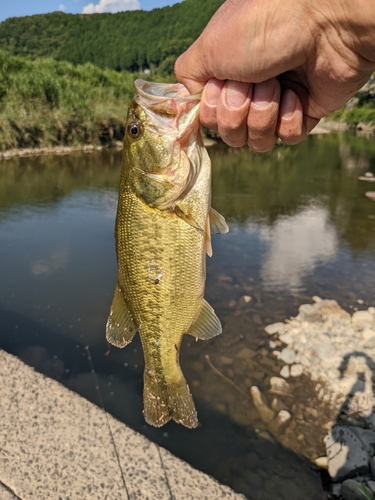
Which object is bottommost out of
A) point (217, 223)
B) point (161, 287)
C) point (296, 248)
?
point (296, 248)

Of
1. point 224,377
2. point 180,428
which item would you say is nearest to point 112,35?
point 224,377

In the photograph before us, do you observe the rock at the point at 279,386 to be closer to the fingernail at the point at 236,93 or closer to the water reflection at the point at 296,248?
the water reflection at the point at 296,248

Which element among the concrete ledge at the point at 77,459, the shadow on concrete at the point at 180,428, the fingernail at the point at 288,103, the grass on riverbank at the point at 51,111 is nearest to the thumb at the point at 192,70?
the fingernail at the point at 288,103

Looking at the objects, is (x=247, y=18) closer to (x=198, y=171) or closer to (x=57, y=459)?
(x=198, y=171)

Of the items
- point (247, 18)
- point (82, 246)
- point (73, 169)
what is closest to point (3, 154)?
point (73, 169)

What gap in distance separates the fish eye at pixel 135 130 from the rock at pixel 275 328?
4.48 m

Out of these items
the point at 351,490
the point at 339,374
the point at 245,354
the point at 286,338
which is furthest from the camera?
the point at 286,338

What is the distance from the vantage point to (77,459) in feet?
9.91

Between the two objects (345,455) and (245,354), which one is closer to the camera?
(345,455)

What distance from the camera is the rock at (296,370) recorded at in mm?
5004

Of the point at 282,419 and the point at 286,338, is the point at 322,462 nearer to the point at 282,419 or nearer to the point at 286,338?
the point at 282,419

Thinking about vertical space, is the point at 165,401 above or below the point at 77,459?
above

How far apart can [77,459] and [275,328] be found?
3648 millimetres

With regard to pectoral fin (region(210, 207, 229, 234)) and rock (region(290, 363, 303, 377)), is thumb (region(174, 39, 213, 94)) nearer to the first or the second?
pectoral fin (region(210, 207, 229, 234))
